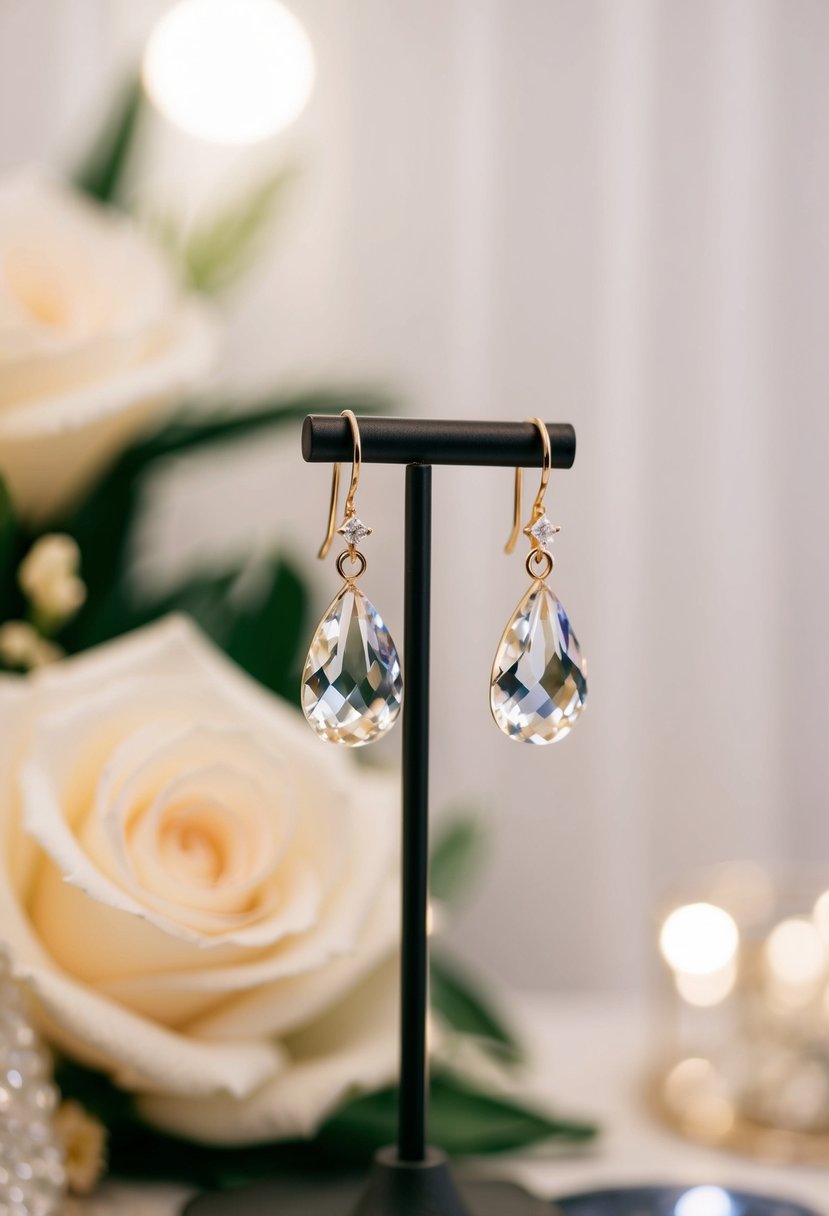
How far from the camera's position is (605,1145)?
569 millimetres

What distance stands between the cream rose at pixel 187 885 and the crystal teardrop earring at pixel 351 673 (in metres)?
0.10

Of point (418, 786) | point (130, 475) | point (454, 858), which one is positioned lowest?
point (454, 858)

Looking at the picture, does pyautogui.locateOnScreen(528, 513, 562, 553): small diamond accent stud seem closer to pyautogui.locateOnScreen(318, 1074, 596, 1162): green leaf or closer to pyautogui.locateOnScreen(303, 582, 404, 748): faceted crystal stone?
pyautogui.locateOnScreen(303, 582, 404, 748): faceted crystal stone

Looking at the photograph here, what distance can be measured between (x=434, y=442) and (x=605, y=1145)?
377 millimetres

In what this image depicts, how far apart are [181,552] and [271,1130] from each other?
453mm

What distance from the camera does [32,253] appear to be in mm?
572

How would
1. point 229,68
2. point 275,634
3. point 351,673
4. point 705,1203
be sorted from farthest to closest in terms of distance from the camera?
1. point 229,68
2. point 275,634
3. point 705,1203
4. point 351,673

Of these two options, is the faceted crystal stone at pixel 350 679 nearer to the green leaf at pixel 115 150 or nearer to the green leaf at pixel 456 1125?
the green leaf at pixel 456 1125

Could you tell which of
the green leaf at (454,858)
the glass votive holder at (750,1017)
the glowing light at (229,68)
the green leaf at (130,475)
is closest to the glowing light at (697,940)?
the glass votive holder at (750,1017)

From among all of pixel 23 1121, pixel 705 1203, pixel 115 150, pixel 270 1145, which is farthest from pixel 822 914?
pixel 115 150

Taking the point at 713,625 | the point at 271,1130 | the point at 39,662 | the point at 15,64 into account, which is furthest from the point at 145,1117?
the point at 15,64

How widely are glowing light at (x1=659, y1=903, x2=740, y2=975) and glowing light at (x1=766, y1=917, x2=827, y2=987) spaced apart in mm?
25

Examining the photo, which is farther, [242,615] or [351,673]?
[242,615]

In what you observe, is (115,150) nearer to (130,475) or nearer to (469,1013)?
(130,475)
